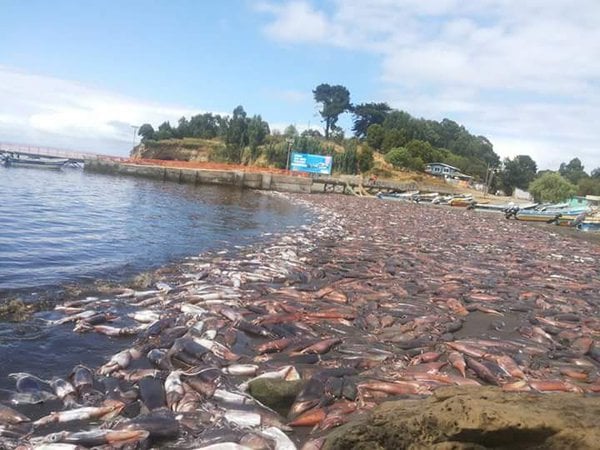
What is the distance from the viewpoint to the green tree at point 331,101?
157m

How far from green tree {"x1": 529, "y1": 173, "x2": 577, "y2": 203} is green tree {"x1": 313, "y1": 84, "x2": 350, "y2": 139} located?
6758cm

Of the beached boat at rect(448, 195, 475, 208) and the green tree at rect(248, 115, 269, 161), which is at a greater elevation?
the green tree at rect(248, 115, 269, 161)

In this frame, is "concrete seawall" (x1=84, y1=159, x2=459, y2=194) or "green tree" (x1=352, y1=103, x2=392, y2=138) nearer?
"concrete seawall" (x1=84, y1=159, x2=459, y2=194)

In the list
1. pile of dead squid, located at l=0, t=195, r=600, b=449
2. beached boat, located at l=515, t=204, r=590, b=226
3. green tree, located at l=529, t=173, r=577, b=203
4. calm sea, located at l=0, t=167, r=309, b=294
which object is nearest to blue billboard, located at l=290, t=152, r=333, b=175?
beached boat, located at l=515, t=204, r=590, b=226

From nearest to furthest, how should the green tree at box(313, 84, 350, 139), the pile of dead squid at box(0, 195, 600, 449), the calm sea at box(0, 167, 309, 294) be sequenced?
the pile of dead squid at box(0, 195, 600, 449) → the calm sea at box(0, 167, 309, 294) → the green tree at box(313, 84, 350, 139)

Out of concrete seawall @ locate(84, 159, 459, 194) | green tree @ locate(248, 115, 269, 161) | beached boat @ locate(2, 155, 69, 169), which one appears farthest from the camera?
green tree @ locate(248, 115, 269, 161)

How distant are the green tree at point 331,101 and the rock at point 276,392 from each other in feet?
503

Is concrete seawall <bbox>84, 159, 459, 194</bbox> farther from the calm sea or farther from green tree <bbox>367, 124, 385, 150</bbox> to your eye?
green tree <bbox>367, 124, 385, 150</bbox>

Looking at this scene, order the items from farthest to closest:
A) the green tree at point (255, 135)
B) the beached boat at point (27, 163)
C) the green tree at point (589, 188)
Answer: the green tree at point (589, 188) → the green tree at point (255, 135) → the beached boat at point (27, 163)

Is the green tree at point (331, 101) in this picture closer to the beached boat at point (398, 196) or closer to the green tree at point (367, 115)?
the green tree at point (367, 115)

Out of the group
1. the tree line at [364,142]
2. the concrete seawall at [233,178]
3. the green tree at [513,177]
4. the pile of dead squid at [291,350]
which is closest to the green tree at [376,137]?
the tree line at [364,142]

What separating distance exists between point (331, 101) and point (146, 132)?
68.0m

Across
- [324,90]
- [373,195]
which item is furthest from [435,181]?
[324,90]

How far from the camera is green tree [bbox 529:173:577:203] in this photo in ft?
362
